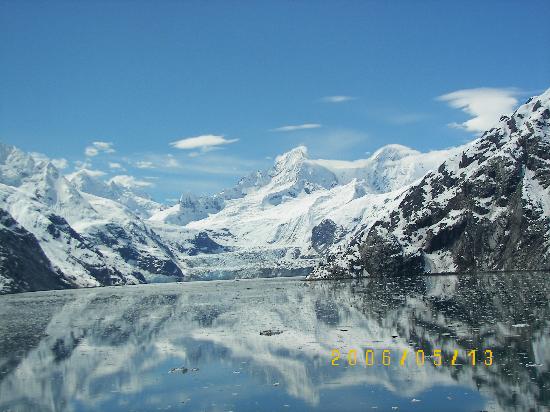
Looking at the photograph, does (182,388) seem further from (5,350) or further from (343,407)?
(5,350)

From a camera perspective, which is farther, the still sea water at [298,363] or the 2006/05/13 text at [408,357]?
the 2006/05/13 text at [408,357]

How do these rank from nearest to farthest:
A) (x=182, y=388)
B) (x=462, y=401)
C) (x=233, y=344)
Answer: (x=462, y=401) < (x=182, y=388) < (x=233, y=344)

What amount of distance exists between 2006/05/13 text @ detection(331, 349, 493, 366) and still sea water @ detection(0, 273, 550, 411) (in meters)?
0.10

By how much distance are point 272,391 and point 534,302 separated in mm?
61380

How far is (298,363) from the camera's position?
56.4 m

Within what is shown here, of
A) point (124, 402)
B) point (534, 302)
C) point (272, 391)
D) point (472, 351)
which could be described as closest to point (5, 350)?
point (124, 402)

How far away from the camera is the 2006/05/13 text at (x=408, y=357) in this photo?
2045 inches

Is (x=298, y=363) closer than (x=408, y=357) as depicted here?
No

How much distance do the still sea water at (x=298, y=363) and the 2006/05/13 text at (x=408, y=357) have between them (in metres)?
0.10

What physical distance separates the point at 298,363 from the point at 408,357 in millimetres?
10270

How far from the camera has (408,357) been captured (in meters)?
55.4

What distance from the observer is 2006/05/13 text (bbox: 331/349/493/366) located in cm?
5195

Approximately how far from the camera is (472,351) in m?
55.4

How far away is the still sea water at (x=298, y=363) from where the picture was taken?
141 feet
